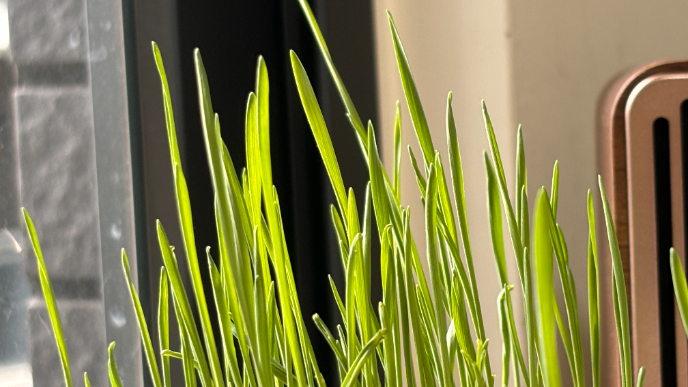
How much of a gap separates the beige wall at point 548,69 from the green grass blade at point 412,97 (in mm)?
269

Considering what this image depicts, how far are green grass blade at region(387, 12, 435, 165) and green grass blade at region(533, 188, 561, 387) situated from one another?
0.21 feet

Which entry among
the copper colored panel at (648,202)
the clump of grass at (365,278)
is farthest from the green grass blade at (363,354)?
the copper colored panel at (648,202)

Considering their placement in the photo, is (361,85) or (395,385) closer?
(395,385)

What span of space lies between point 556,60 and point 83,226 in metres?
0.36

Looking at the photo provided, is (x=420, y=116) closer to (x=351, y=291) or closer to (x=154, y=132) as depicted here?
(x=351, y=291)

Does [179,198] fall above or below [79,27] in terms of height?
below

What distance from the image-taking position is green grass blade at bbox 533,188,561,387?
6.0 inches

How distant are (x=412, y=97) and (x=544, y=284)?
0.27 ft

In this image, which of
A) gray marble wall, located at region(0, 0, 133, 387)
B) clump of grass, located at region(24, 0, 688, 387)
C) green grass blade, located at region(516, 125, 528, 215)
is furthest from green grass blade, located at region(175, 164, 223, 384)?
gray marble wall, located at region(0, 0, 133, 387)

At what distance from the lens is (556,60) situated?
47 cm

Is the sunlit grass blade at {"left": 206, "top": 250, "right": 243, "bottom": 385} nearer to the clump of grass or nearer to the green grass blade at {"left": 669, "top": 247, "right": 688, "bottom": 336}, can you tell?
the clump of grass

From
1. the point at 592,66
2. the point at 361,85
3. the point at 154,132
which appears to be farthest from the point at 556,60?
the point at 154,132

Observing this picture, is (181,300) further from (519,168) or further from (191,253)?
(519,168)

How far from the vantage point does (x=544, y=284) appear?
0.52 ft
